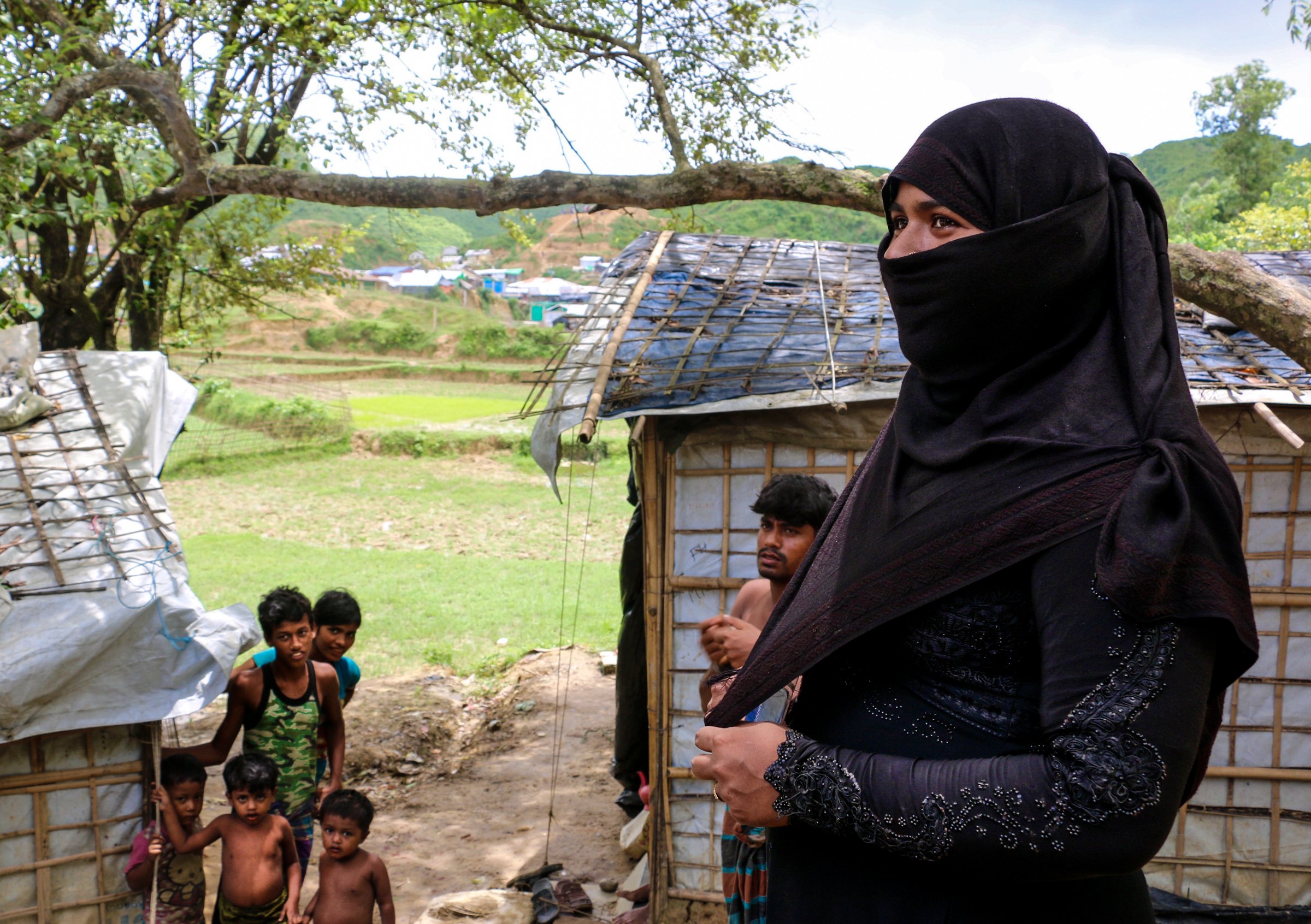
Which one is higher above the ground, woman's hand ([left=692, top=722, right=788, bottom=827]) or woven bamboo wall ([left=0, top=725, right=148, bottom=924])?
woman's hand ([left=692, top=722, right=788, bottom=827])

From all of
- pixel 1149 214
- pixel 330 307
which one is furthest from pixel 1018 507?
pixel 330 307

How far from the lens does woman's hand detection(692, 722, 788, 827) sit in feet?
3.59

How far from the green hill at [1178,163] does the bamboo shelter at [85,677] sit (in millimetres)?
37829

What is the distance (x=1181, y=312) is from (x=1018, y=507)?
3.99m

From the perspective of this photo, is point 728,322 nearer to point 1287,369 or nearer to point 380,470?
point 1287,369

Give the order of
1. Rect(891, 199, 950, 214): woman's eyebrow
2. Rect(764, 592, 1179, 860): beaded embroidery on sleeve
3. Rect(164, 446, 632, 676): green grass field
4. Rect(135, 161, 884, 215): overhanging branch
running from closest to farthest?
Rect(764, 592, 1179, 860): beaded embroidery on sleeve → Rect(891, 199, 950, 214): woman's eyebrow → Rect(135, 161, 884, 215): overhanging branch → Rect(164, 446, 632, 676): green grass field

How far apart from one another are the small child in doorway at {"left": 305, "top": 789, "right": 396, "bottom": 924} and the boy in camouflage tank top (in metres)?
0.25

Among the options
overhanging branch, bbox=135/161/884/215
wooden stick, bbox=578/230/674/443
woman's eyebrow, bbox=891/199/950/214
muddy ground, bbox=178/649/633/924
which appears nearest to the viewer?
woman's eyebrow, bbox=891/199/950/214

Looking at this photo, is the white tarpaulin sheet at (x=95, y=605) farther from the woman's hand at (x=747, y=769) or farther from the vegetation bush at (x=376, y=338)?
the vegetation bush at (x=376, y=338)

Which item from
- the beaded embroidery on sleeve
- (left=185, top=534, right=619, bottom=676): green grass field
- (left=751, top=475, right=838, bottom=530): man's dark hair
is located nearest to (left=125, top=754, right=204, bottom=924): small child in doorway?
(left=751, top=475, right=838, bottom=530): man's dark hair

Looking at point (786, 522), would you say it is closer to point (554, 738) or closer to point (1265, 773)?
point (1265, 773)

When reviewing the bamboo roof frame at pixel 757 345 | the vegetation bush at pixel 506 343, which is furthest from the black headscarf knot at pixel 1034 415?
the vegetation bush at pixel 506 343

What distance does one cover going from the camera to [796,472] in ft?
13.0

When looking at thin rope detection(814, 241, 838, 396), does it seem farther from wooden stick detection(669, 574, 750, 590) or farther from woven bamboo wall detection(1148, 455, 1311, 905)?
woven bamboo wall detection(1148, 455, 1311, 905)
